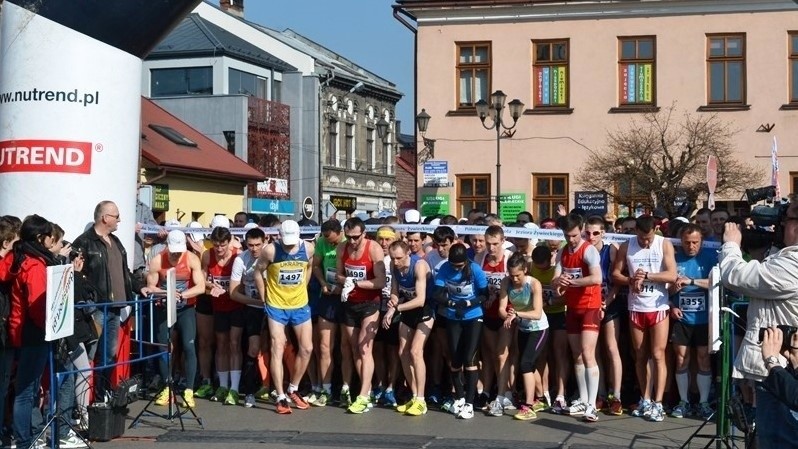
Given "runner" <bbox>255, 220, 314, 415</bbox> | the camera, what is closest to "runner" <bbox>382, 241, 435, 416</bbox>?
"runner" <bbox>255, 220, 314, 415</bbox>

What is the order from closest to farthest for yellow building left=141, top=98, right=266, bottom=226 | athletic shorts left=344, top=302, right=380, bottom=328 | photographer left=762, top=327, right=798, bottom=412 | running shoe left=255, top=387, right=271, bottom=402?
photographer left=762, top=327, right=798, bottom=412
athletic shorts left=344, top=302, right=380, bottom=328
running shoe left=255, top=387, right=271, bottom=402
yellow building left=141, top=98, right=266, bottom=226

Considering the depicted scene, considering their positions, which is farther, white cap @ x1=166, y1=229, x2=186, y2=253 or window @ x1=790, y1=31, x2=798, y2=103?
window @ x1=790, y1=31, x2=798, y2=103

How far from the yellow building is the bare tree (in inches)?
563

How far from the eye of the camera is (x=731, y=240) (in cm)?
684

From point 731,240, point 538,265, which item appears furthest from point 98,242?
point 731,240

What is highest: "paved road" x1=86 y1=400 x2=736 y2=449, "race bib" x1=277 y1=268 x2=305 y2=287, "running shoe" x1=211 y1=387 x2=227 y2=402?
"race bib" x1=277 y1=268 x2=305 y2=287

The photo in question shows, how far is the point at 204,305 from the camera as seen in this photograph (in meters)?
12.6

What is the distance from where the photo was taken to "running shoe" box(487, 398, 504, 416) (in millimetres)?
11336

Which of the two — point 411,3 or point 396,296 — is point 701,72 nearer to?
point 411,3

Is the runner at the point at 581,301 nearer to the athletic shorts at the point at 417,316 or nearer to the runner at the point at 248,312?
the athletic shorts at the point at 417,316

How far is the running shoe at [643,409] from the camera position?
11.1 m

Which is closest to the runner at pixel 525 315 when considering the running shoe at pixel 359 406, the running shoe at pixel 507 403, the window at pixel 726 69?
the running shoe at pixel 507 403

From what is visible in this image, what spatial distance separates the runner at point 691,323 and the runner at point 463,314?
1.90 m

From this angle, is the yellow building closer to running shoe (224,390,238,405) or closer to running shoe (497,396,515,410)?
running shoe (224,390,238,405)
